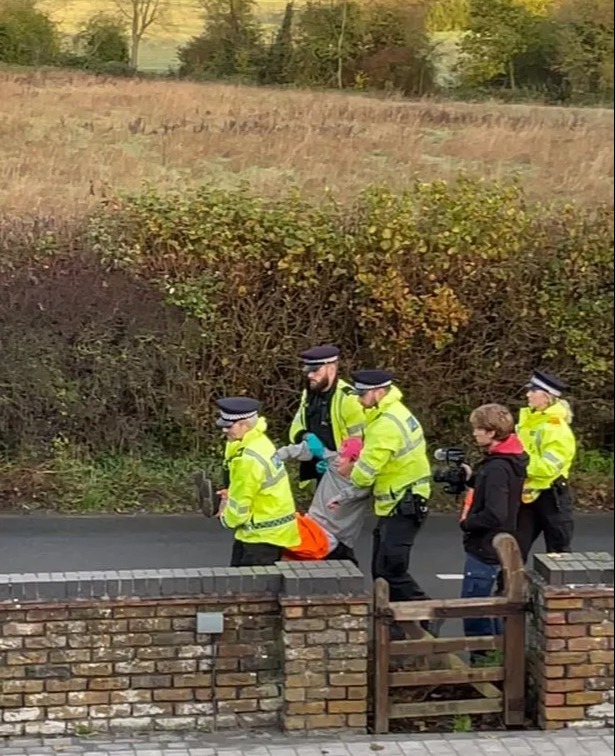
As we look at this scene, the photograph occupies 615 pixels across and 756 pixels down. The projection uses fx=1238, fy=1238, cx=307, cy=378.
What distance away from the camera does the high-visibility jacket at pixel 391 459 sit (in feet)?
20.7

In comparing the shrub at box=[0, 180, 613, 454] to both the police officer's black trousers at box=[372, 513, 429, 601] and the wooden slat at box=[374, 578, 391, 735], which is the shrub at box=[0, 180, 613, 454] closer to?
the police officer's black trousers at box=[372, 513, 429, 601]

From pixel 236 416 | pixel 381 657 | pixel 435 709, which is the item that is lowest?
pixel 435 709

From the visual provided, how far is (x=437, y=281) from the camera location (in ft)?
35.1

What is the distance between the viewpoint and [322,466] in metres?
7.11

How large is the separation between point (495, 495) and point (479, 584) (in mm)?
511

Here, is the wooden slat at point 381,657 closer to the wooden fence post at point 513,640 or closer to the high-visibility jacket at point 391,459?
the wooden fence post at point 513,640

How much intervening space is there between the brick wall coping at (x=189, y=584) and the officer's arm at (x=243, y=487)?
47 centimetres

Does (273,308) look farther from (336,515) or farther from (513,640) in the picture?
(513,640)

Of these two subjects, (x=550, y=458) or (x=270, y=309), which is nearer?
(x=550, y=458)

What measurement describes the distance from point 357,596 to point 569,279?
565 cm

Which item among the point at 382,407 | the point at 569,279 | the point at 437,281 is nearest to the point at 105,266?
the point at 437,281

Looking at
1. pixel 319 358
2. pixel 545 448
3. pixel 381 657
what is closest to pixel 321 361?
pixel 319 358

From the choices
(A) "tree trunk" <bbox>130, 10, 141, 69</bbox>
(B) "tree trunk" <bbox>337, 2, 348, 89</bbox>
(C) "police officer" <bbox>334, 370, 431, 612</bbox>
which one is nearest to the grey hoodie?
(C) "police officer" <bbox>334, 370, 431, 612</bbox>

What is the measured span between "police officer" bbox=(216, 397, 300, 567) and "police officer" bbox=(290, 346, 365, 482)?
982 mm
